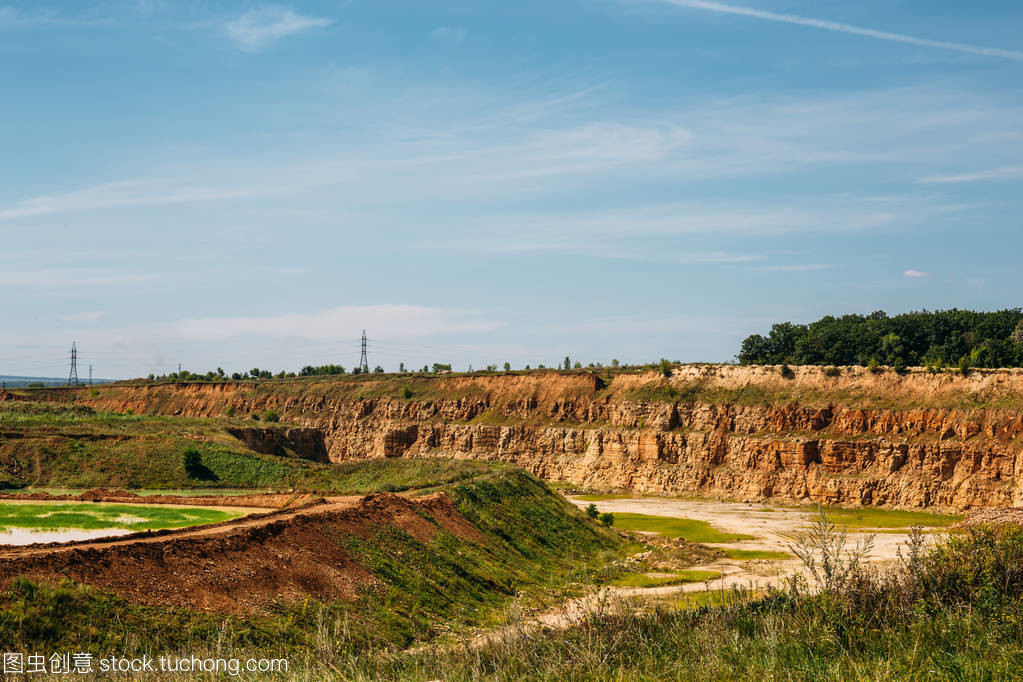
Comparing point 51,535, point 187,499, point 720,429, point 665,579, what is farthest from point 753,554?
point 720,429

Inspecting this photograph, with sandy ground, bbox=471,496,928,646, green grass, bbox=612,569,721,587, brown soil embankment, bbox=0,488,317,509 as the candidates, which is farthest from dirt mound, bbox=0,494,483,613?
green grass, bbox=612,569,721,587

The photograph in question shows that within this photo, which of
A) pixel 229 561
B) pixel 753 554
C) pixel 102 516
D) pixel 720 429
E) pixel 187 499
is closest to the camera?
pixel 229 561

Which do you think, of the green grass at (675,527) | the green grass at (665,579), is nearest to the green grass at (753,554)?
the green grass at (675,527)

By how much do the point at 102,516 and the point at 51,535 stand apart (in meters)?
6.78

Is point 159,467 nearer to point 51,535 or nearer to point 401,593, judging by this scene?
point 51,535

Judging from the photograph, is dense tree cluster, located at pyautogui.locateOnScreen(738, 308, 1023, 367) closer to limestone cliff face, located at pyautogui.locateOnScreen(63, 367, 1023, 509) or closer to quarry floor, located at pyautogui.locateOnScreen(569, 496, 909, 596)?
limestone cliff face, located at pyautogui.locateOnScreen(63, 367, 1023, 509)

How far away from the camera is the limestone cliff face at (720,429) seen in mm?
82875

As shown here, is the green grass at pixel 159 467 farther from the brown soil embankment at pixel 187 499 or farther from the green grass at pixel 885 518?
the green grass at pixel 885 518

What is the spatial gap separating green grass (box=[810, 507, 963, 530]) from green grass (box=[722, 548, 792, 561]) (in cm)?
1544

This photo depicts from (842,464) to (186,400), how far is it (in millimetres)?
104554

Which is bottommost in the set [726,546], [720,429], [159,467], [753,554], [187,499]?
[726,546]

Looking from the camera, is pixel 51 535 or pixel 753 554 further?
pixel 753 554

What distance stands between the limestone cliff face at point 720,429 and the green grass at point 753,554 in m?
31.4

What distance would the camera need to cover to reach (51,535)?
110 ft
